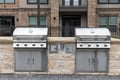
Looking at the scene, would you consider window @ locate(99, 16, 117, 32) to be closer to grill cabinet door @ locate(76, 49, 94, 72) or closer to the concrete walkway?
grill cabinet door @ locate(76, 49, 94, 72)

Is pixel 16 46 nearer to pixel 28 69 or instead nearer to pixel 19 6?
pixel 28 69

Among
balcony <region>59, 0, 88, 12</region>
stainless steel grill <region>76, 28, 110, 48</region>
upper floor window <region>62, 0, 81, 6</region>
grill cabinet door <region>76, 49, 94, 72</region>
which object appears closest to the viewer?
stainless steel grill <region>76, 28, 110, 48</region>

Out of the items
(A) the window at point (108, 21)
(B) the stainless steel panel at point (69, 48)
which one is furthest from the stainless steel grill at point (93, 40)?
(A) the window at point (108, 21)

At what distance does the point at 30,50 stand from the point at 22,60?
1.57 ft

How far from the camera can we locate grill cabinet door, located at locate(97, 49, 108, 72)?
10250 millimetres

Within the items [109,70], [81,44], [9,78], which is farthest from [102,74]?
[9,78]

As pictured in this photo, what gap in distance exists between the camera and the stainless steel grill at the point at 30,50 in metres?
10.2

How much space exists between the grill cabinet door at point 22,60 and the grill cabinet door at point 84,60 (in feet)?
5.81

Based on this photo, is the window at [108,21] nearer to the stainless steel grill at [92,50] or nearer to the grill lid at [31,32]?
the stainless steel grill at [92,50]

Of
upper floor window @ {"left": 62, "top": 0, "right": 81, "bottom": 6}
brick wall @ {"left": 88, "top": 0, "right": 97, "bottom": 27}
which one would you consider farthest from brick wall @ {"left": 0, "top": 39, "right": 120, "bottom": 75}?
upper floor window @ {"left": 62, "top": 0, "right": 81, "bottom": 6}

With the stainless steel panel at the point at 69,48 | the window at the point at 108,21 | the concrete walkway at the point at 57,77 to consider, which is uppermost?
the window at the point at 108,21

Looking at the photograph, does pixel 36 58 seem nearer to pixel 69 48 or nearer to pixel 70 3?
pixel 69 48

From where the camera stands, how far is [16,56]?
1039cm

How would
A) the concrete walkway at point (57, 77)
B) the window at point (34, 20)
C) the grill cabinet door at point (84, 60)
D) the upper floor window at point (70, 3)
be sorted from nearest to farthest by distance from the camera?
the concrete walkway at point (57, 77) → the grill cabinet door at point (84, 60) → the upper floor window at point (70, 3) → the window at point (34, 20)
